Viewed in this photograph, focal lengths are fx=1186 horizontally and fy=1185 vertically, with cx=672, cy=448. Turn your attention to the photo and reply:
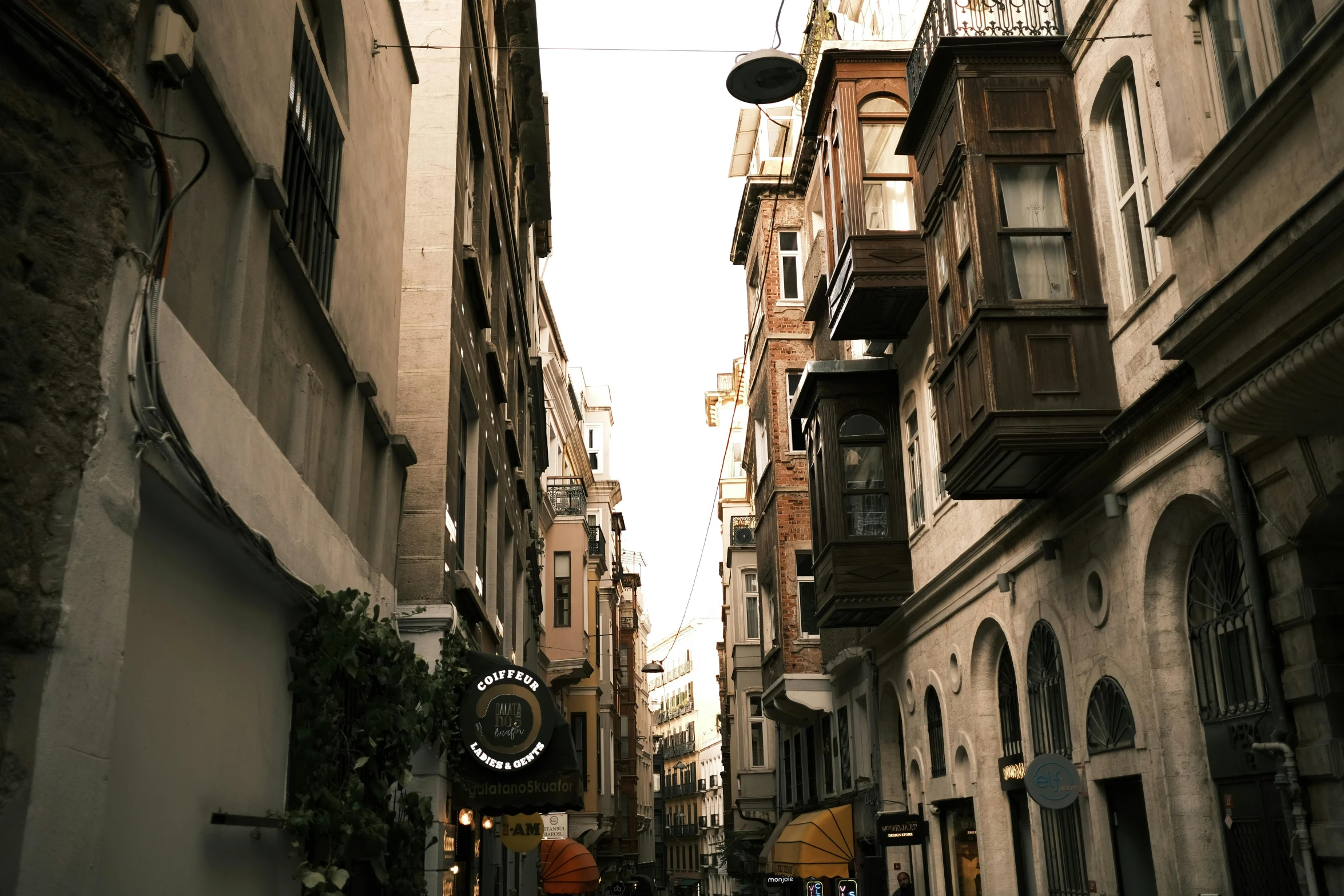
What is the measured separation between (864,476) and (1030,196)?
795 centimetres

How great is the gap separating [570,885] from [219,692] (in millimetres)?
22040

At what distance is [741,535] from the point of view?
40.9 meters

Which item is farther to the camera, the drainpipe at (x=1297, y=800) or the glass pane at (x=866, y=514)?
the glass pane at (x=866, y=514)

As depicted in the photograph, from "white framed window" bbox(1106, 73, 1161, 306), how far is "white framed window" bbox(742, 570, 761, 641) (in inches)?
1087

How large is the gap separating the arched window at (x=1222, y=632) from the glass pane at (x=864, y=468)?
937 cm

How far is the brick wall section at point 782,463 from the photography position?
26453mm

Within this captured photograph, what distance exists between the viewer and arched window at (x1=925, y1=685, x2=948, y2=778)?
58.5ft

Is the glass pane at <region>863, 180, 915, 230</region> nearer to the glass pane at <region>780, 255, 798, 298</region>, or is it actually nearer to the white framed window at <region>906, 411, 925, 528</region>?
the white framed window at <region>906, 411, 925, 528</region>

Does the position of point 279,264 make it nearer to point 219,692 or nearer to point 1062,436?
point 219,692

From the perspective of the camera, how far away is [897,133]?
18578 mm

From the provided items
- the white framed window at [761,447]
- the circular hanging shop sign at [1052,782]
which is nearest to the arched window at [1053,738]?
A: the circular hanging shop sign at [1052,782]

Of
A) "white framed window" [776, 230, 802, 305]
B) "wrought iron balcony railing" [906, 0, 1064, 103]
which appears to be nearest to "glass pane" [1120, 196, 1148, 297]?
"wrought iron balcony railing" [906, 0, 1064, 103]

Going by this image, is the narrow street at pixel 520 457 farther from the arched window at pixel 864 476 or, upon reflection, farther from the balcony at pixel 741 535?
the balcony at pixel 741 535

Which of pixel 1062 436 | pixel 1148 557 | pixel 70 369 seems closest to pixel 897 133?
pixel 1062 436
